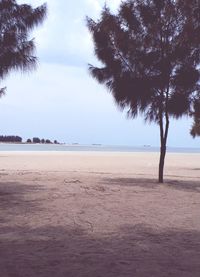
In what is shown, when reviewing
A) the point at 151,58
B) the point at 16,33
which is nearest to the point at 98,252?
the point at 16,33

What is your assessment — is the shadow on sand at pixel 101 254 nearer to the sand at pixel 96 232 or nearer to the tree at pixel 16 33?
the sand at pixel 96 232

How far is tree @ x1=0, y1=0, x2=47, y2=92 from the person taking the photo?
1259 centimetres

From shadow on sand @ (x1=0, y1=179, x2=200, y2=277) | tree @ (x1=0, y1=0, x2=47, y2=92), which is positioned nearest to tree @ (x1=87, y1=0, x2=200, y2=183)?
tree @ (x1=0, y1=0, x2=47, y2=92)

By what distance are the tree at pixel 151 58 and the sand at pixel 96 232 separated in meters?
4.58

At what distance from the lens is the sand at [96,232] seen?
5305 millimetres

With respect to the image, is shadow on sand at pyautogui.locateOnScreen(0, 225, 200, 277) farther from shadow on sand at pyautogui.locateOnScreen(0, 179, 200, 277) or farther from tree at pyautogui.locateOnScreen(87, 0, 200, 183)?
tree at pyautogui.locateOnScreen(87, 0, 200, 183)

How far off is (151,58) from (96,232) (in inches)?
415

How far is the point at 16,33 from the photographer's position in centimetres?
1288

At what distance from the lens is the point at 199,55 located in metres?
16.9

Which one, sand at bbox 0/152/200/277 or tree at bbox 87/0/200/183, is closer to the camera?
sand at bbox 0/152/200/277

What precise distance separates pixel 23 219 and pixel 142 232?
2.12 meters

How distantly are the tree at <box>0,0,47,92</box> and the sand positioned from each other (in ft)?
10.8

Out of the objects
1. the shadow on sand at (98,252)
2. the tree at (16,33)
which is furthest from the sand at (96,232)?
the tree at (16,33)

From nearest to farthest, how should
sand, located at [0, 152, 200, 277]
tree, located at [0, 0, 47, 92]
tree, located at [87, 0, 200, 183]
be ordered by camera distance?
sand, located at [0, 152, 200, 277], tree, located at [0, 0, 47, 92], tree, located at [87, 0, 200, 183]
